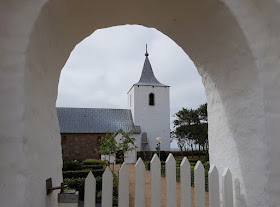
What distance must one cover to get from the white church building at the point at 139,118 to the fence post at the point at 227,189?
23.3 meters

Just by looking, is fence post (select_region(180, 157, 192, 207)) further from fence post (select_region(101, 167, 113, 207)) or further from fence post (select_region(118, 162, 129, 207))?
fence post (select_region(101, 167, 113, 207))

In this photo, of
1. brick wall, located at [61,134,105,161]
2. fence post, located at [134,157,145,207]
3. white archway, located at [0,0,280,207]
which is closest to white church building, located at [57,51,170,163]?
brick wall, located at [61,134,105,161]

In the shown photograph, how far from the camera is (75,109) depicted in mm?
26938

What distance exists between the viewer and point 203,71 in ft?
8.43

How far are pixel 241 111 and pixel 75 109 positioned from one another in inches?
1021

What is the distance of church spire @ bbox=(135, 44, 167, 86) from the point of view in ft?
90.9

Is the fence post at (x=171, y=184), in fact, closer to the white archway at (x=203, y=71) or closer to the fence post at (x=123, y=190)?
the fence post at (x=123, y=190)

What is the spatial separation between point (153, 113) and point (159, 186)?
24996 millimetres

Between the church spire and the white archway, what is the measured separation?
81.6 ft

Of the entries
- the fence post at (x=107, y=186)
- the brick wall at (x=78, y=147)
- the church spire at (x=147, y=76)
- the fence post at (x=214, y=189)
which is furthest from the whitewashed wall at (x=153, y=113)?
the fence post at (x=107, y=186)

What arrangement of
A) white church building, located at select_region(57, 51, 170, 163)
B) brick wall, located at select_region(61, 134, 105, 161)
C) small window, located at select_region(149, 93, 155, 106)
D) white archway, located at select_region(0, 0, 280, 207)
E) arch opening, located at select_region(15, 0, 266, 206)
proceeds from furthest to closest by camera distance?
small window, located at select_region(149, 93, 155, 106), white church building, located at select_region(57, 51, 170, 163), brick wall, located at select_region(61, 134, 105, 161), arch opening, located at select_region(15, 0, 266, 206), white archway, located at select_region(0, 0, 280, 207)

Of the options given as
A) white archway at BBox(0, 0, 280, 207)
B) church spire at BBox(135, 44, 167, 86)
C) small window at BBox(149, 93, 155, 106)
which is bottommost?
white archway at BBox(0, 0, 280, 207)

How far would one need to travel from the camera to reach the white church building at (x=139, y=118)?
2575 centimetres

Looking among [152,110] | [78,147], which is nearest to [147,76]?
[152,110]
